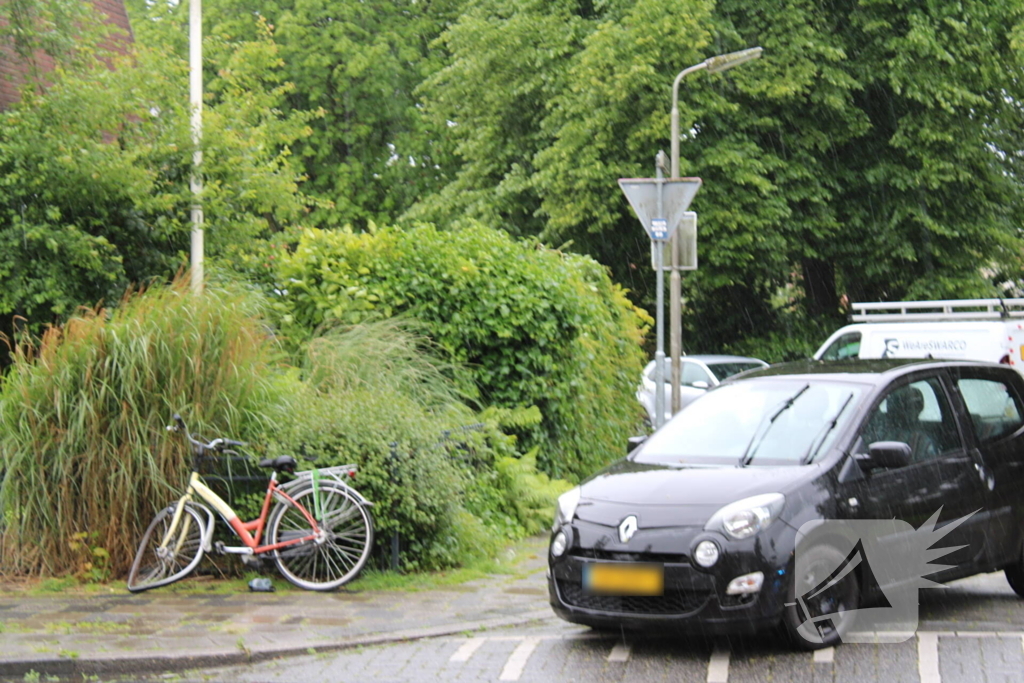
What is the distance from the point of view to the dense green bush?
37.9 ft

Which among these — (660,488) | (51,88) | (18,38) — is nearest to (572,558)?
(660,488)

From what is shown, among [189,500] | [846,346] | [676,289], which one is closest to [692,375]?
[676,289]

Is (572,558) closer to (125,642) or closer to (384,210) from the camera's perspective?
(125,642)

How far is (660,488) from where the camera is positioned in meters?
6.59

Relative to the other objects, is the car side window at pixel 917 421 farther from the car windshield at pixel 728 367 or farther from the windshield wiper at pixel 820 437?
the car windshield at pixel 728 367

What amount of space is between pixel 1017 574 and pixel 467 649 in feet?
11.9

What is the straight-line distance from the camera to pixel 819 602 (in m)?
6.39

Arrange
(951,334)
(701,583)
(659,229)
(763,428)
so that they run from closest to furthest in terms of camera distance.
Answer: (701,583) < (763,428) < (659,229) < (951,334)

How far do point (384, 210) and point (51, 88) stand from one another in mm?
21864

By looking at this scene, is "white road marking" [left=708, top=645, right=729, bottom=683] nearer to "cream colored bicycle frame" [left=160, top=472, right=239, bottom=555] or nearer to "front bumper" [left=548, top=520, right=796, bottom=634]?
"front bumper" [left=548, top=520, right=796, bottom=634]

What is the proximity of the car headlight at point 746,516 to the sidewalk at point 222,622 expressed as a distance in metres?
1.79

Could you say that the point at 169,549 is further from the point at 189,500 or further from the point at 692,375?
the point at 692,375

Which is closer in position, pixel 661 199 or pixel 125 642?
pixel 125 642

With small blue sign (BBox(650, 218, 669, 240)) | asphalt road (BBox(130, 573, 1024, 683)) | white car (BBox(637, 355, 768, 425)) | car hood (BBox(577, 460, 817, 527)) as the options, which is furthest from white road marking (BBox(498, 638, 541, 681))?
white car (BBox(637, 355, 768, 425))
